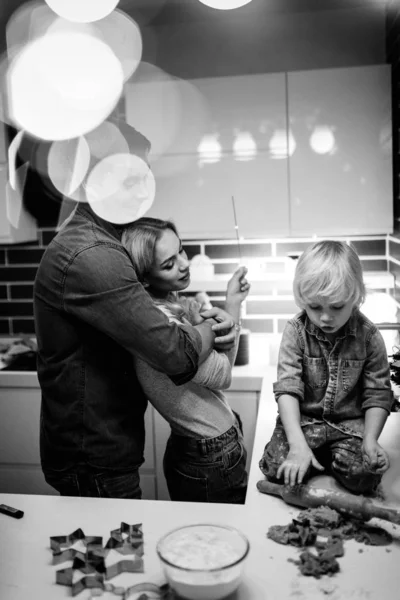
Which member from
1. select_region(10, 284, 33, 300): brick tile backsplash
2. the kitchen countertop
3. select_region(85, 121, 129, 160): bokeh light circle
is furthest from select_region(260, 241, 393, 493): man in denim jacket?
select_region(10, 284, 33, 300): brick tile backsplash

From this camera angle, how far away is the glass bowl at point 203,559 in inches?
38.7

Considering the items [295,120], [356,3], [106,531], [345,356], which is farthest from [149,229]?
[356,3]

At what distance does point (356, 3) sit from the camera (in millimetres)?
2975

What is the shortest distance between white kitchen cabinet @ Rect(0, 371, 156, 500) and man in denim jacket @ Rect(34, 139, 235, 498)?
4.10 ft

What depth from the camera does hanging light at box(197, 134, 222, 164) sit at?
2.90 meters

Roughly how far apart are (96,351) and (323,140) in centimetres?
172

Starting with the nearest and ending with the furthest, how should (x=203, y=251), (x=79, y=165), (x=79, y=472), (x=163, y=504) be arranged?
(x=163, y=504)
(x=79, y=472)
(x=79, y=165)
(x=203, y=251)

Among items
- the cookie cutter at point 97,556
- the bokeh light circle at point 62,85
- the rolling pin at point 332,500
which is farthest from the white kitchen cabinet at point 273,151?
the cookie cutter at point 97,556

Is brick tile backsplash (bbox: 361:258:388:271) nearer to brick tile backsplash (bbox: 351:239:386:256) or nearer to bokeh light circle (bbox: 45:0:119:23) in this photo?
brick tile backsplash (bbox: 351:239:386:256)

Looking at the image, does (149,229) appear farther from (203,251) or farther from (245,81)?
(203,251)

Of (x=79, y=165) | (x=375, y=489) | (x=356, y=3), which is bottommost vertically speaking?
(x=375, y=489)

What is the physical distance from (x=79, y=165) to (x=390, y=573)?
142 centimetres

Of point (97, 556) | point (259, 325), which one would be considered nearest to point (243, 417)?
point (259, 325)

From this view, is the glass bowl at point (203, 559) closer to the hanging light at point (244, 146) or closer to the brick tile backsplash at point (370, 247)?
the hanging light at point (244, 146)
